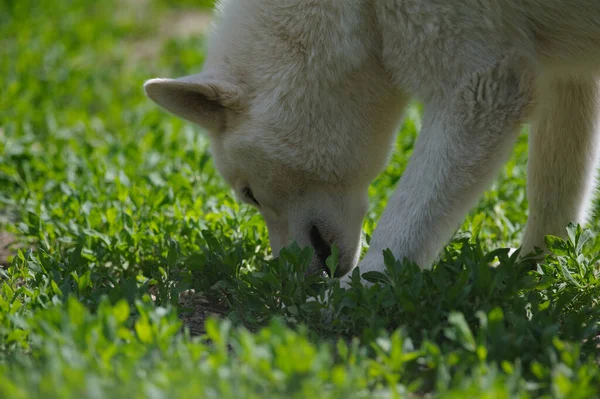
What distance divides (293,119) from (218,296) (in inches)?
36.1

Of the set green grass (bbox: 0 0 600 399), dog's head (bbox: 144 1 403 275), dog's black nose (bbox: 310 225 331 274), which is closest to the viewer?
green grass (bbox: 0 0 600 399)

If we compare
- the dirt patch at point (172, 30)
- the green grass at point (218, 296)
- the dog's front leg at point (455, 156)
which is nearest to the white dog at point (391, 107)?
the dog's front leg at point (455, 156)

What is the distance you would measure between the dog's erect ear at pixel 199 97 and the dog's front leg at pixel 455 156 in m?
0.96

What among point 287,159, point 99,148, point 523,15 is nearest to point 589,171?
point 523,15

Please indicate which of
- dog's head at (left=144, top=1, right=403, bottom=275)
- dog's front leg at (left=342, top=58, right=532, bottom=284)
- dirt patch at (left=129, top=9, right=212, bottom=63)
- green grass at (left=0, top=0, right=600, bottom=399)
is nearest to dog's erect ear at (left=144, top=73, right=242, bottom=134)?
dog's head at (left=144, top=1, right=403, bottom=275)

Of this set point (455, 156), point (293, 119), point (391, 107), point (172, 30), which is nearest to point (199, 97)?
point (293, 119)

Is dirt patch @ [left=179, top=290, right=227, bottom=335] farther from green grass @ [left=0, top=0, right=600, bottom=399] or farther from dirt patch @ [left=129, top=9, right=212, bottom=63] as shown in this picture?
dirt patch @ [left=129, top=9, right=212, bottom=63]

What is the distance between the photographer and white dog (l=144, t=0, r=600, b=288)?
3.61 meters

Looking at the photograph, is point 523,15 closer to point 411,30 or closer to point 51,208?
point 411,30

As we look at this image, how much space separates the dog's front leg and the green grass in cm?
16

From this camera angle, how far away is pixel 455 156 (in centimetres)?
362

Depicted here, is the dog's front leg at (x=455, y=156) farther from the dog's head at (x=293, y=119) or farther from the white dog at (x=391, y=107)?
the dog's head at (x=293, y=119)

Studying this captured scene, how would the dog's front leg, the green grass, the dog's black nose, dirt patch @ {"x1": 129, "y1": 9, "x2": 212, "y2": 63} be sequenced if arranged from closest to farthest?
the green grass < the dog's front leg < the dog's black nose < dirt patch @ {"x1": 129, "y1": 9, "x2": 212, "y2": 63}

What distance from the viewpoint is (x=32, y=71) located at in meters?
8.17
